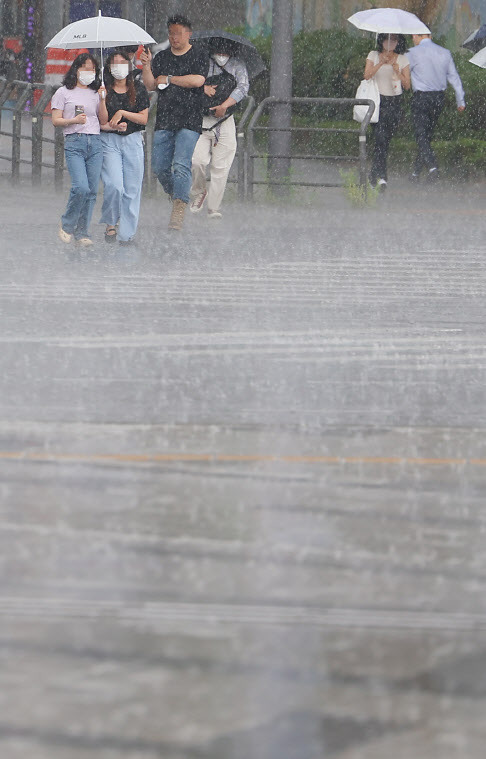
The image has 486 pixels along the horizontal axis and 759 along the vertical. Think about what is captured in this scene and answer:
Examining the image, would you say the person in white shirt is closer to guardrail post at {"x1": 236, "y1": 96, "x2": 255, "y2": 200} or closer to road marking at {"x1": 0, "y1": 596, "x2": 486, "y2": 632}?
guardrail post at {"x1": 236, "y1": 96, "x2": 255, "y2": 200}

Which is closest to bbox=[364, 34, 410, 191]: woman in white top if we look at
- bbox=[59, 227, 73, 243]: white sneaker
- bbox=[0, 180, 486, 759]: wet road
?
bbox=[59, 227, 73, 243]: white sneaker

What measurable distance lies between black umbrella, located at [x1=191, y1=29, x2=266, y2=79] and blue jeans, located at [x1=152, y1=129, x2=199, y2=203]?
1.26 meters

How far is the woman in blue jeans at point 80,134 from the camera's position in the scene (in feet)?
44.3

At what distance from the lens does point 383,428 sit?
6648 millimetres

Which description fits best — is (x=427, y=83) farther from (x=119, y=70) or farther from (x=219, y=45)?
(x=119, y=70)

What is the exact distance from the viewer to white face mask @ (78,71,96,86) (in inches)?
532

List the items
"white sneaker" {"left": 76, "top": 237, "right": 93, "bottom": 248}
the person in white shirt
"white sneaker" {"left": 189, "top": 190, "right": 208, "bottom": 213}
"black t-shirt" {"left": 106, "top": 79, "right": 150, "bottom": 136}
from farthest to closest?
the person in white shirt, "white sneaker" {"left": 189, "top": 190, "right": 208, "bottom": 213}, "black t-shirt" {"left": 106, "top": 79, "right": 150, "bottom": 136}, "white sneaker" {"left": 76, "top": 237, "right": 93, "bottom": 248}

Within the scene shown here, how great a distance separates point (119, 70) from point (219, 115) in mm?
2488

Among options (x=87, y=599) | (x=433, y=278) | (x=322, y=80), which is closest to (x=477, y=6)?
(x=322, y=80)

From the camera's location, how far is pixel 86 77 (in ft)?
44.3

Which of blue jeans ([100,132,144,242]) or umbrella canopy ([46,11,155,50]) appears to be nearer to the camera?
blue jeans ([100,132,144,242])

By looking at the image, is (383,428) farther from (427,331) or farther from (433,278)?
(433,278)

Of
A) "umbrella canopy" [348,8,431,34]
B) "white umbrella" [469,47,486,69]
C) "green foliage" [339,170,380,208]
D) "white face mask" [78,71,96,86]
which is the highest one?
"white face mask" [78,71,96,86]

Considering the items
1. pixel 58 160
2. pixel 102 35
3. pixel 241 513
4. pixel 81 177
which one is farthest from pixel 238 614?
pixel 58 160
